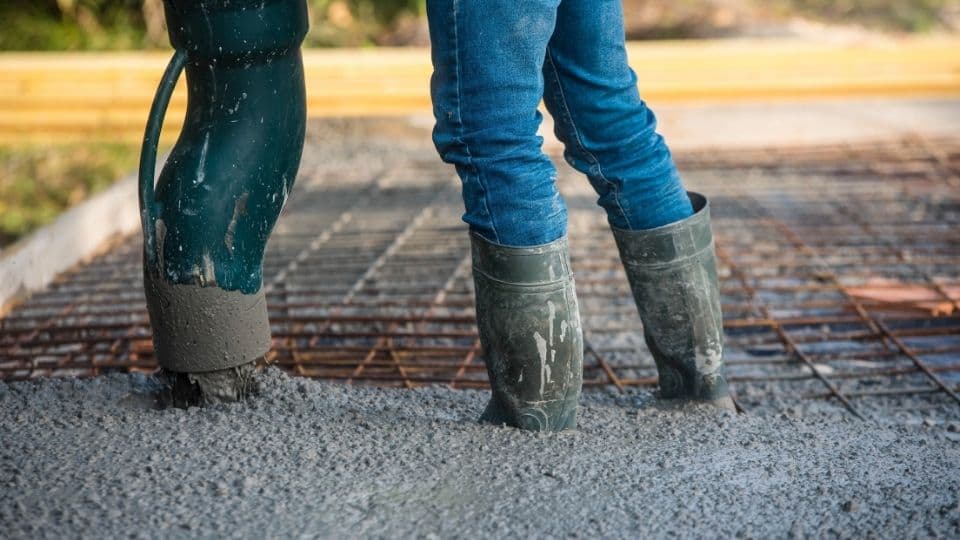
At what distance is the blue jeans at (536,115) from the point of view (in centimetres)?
164

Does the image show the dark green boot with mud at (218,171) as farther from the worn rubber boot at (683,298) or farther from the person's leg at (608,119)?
the worn rubber boot at (683,298)

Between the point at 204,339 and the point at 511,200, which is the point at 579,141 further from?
the point at 204,339

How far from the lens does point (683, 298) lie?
6.54ft

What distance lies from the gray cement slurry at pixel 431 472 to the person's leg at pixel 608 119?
382 millimetres

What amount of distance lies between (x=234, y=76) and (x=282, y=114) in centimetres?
10

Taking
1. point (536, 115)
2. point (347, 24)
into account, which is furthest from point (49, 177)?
point (536, 115)

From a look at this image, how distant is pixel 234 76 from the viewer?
180 centimetres

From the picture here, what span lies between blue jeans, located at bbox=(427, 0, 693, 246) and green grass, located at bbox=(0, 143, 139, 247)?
2.66 metres

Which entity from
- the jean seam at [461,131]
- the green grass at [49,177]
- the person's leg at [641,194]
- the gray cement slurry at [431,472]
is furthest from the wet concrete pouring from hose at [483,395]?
the green grass at [49,177]

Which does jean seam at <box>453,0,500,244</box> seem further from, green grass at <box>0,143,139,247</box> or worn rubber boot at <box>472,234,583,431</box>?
green grass at <box>0,143,139,247</box>

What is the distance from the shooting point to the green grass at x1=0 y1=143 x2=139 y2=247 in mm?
4148

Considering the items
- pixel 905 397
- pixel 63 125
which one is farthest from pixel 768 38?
pixel 905 397

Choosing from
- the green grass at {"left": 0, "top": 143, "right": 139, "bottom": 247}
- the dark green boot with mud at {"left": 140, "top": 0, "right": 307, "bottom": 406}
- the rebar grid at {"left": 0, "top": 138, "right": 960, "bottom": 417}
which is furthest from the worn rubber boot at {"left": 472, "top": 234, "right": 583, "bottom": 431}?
the green grass at {"left": 0, "top": 143, "right": 139, "bottom": 247}

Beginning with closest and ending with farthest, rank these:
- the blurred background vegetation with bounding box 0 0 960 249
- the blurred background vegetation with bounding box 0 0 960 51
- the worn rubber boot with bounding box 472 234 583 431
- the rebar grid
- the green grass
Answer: the worn rubber boot with bounding box 472 234 583 431
the rebar grid
the green grass
the blurred background vegetation with bounding box 0 0 960 249
the blurred background vegetation with bounding box 0 0 960 51
